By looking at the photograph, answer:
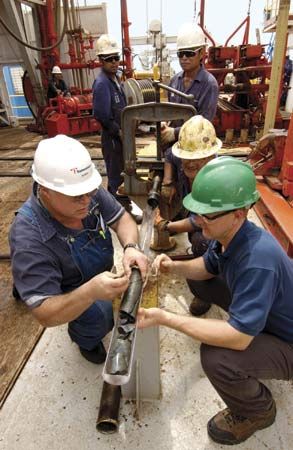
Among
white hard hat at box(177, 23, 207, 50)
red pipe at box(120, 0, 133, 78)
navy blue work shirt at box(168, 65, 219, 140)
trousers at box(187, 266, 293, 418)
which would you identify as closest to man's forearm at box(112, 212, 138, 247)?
trousers at box(187, 266, 293, 418)

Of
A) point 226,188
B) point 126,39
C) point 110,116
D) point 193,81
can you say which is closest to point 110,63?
point 110,116

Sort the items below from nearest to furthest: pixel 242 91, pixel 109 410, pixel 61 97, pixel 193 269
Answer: pixel 109 410
pixel 193 269
pixel 242 91
pixel 61 97

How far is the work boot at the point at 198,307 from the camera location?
6.99ft

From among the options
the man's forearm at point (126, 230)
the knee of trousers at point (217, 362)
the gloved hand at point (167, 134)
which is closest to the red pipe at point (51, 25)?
the gloved hand at point (167, 134)

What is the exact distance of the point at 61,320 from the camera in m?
1.27

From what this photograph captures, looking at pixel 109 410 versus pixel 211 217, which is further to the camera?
pixel 109 410

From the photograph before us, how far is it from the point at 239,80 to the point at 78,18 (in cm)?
588

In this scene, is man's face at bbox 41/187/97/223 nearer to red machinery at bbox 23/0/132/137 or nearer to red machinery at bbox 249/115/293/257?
red machinery at bbox 249/115/293/257

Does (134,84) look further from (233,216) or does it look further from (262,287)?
(262,287)

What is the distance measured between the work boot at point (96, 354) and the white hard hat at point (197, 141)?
121 cm

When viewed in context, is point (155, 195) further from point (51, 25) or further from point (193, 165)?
point (51, 25)

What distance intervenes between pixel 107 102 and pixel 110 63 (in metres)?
0.45

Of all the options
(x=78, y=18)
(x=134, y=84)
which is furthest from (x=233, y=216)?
(x=78, y=18)

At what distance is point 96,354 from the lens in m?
1.83
